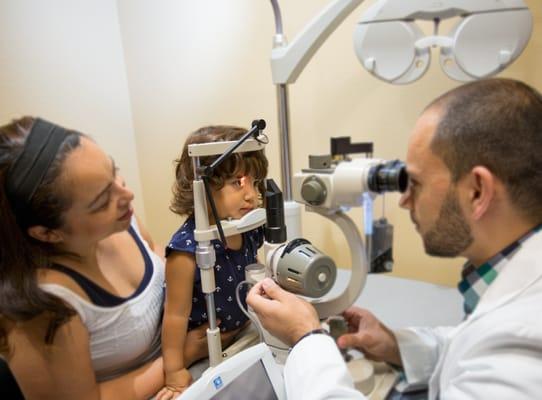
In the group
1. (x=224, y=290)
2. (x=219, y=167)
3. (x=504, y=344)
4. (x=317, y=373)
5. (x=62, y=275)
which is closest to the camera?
(x=504, y=344)

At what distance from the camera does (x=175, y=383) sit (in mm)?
Result: 976

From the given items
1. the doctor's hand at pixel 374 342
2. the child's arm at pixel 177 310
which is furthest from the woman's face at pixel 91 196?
the doctor's hand at pixel 374 342

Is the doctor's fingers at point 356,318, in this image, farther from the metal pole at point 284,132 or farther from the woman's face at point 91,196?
the woman's face at point 91,196

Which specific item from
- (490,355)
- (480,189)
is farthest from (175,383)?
(480,189)

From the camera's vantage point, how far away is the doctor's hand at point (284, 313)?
80 cm

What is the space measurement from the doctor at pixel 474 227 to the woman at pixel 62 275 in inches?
13.9

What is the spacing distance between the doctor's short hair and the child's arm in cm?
64

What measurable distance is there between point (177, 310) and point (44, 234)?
0.36m

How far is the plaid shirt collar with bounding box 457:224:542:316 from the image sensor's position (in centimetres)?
75

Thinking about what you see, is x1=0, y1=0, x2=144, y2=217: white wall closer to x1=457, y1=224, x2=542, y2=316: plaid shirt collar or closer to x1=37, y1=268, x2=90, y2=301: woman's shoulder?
x1=37, y1=268, x2=90, y2=301: woman's shoulder

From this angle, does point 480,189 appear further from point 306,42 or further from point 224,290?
point 224,290

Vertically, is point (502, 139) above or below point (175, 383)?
above

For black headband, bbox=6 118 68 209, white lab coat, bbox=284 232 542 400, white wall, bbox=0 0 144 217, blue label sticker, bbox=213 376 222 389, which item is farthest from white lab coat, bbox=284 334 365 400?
white wall, bbox=0 0 144 217

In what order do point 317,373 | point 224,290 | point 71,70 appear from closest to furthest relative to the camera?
1. point 317,373
2. point 224,290
3. point 71,70
